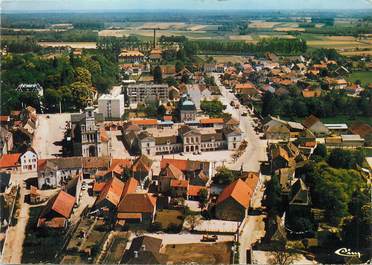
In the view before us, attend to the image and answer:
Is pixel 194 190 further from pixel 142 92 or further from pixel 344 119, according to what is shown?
pixel 142 92

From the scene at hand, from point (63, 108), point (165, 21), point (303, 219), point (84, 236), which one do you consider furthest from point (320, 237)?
point (165, 21)

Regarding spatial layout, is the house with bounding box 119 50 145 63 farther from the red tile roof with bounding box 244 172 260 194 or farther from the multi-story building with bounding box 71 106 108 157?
the red tile roof with bounding box 244 172 260 194

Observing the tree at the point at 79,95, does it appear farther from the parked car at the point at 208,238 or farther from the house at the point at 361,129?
the parked car at the point at 208,238

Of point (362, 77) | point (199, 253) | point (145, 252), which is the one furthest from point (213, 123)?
point (362, 77)

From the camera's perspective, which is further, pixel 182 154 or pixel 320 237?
pixel 182 154

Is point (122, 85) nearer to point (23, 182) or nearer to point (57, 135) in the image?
point (57, 135)

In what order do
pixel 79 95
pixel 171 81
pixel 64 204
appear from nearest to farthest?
pixel 64 204
pixel 79 95
pixel 171 81

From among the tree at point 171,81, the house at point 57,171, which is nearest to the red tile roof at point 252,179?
the house at point 57,171
